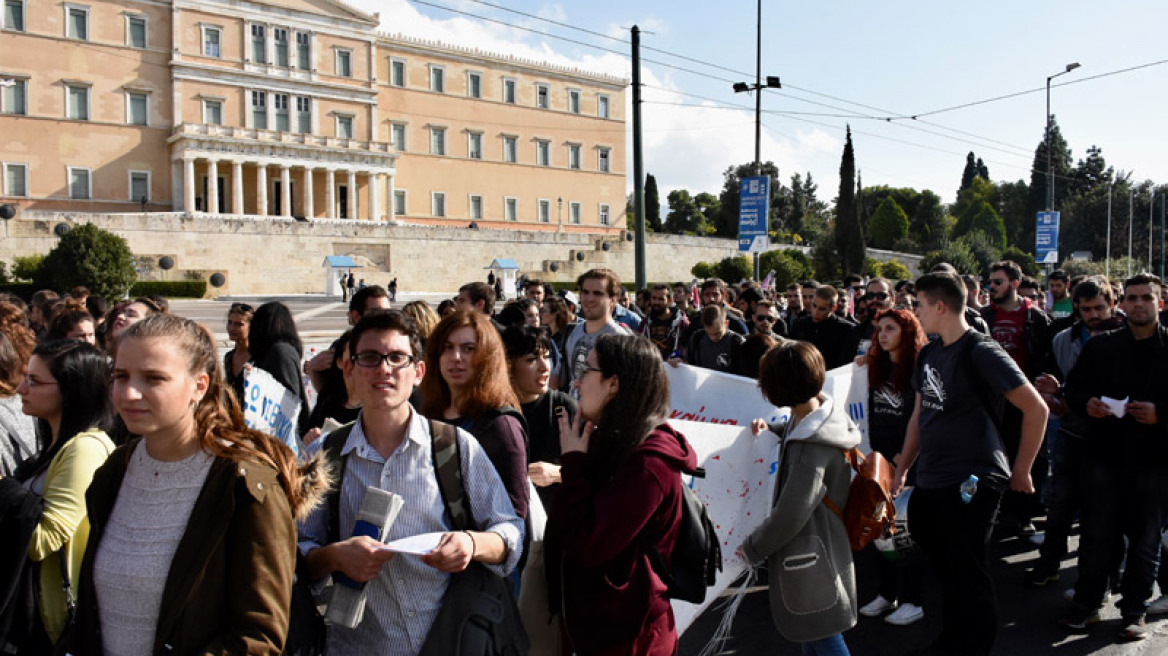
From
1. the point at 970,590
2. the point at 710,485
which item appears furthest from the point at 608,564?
the point at 970,590

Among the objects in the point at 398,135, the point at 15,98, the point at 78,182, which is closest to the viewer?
the point at 15,98

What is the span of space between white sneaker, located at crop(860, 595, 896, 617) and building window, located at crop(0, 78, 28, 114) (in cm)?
5718

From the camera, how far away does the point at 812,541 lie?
348 cm

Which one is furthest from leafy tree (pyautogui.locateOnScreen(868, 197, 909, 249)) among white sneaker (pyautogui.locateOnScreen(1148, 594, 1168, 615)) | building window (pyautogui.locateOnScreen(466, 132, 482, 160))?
white sneaker (pyautogui.locateOnScreen(1148, 594, 1168, 615))

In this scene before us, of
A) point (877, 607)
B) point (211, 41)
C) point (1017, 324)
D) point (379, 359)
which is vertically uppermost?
point (211, 41)

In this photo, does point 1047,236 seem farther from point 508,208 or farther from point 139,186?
point 139,186

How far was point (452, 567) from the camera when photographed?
2.34m

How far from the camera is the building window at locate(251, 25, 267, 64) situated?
53.6 meters

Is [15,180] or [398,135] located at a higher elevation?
[398,135]

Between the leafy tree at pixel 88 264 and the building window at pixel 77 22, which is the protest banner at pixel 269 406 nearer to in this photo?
the leafy tree at pixel 88 264

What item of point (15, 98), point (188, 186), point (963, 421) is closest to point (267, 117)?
point (188, 186)

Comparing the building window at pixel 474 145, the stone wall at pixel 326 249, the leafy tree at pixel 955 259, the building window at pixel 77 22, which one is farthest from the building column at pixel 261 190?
the leafy tree at pixel 955 259

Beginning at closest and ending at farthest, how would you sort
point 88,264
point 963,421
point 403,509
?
1. point 403,509
2. point 963,421
3. point 88,264

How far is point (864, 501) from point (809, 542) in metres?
0.32
